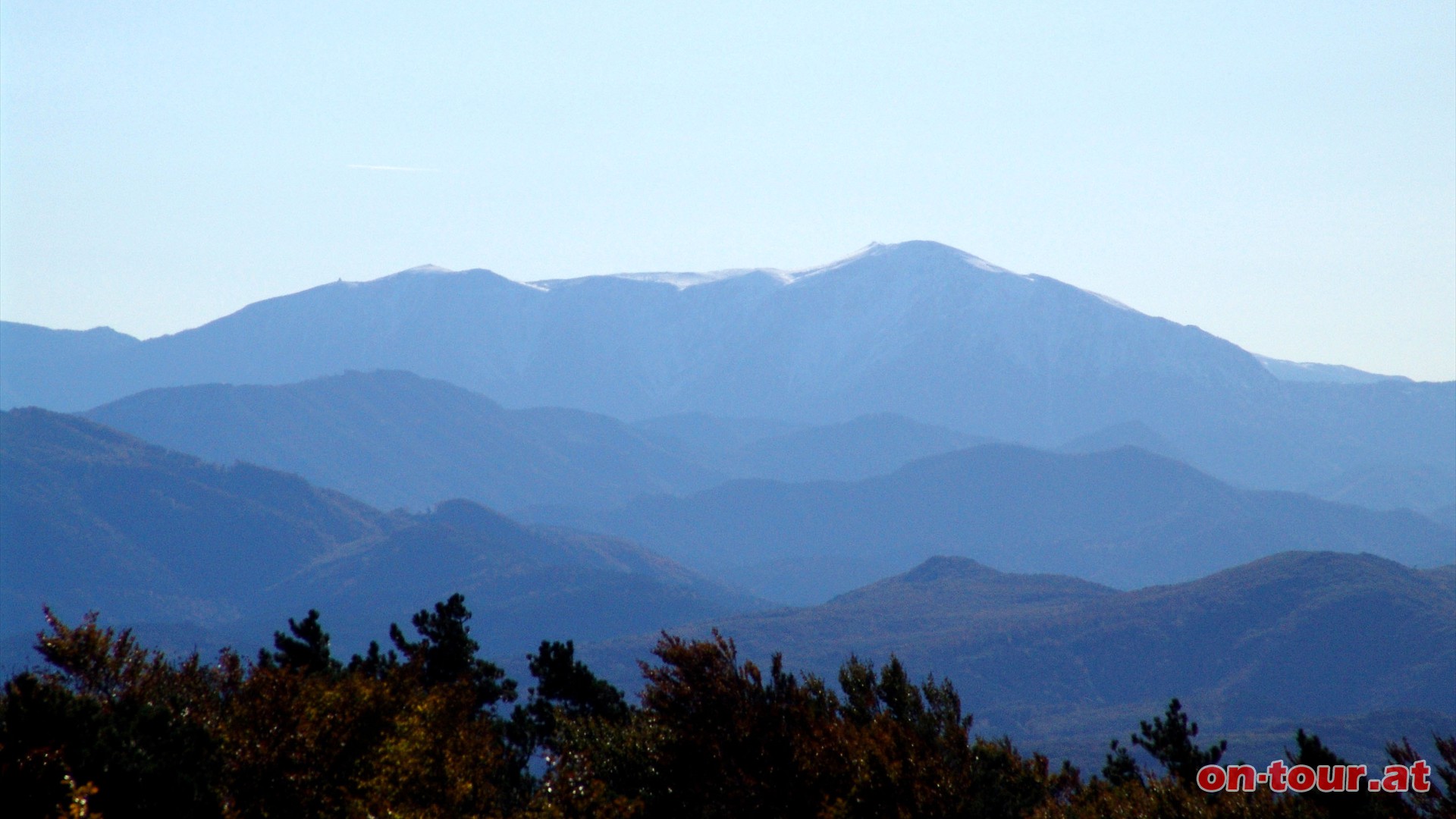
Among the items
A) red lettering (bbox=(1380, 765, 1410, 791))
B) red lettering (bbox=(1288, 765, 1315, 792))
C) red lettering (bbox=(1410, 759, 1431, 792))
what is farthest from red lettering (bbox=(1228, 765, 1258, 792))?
red lettering (bbox=(1410, 759, 1431, 792))

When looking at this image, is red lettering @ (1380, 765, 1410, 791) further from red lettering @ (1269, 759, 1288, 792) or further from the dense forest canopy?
red lettering @ (1269, 759, 1288, 792)

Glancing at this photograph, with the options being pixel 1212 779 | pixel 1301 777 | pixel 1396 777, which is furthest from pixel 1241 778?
pixel 1301 777

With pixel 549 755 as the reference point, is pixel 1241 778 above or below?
above

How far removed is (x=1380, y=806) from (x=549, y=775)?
15980 mm

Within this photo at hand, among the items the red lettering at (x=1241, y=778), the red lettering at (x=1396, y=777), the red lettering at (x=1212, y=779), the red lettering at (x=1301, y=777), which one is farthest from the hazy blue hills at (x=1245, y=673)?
the red lettering at (x=1396, y=777)

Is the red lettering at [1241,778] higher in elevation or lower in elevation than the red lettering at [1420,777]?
lower

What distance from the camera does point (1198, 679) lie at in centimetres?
19025

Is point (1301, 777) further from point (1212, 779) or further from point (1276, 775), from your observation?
point (1212, 779)

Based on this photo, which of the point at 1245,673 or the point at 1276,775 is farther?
the point at 1245,673

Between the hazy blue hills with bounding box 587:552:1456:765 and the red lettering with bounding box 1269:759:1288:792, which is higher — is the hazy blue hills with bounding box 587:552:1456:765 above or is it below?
below

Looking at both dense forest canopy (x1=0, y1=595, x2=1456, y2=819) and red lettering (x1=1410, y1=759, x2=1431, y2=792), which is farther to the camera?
red lettering (x1=1410, y1=759, x2=1431, y2=792)

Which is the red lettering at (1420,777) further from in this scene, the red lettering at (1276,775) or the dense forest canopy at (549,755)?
the red lettering at (1276,775)

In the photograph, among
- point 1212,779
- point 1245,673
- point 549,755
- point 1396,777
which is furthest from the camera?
point 1245,673

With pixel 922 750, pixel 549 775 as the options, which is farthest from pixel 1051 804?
pixel 549 775
